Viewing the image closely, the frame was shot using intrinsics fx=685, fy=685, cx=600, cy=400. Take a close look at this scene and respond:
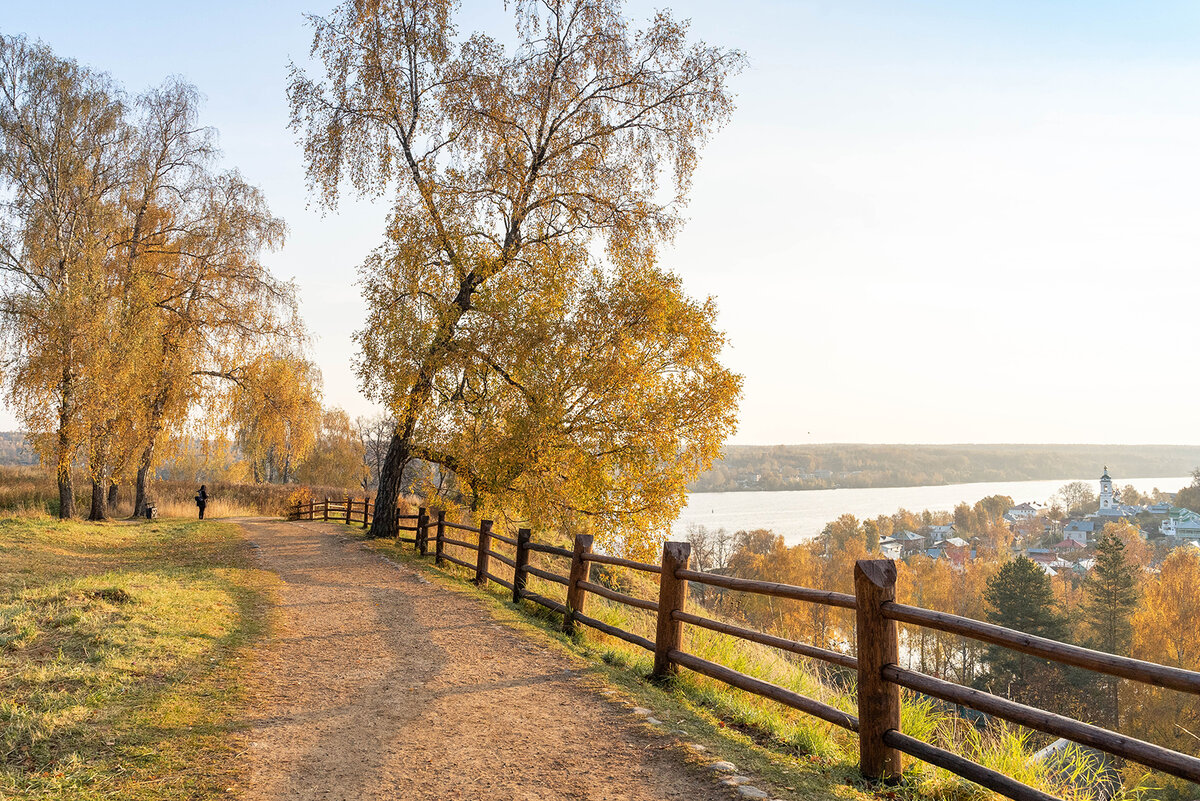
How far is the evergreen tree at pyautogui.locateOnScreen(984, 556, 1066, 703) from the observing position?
3591 cm

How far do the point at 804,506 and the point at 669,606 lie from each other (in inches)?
6005

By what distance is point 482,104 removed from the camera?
17438 millimetres

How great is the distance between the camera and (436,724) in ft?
17.4

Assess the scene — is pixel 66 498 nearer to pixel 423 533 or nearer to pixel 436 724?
pixel 423 533

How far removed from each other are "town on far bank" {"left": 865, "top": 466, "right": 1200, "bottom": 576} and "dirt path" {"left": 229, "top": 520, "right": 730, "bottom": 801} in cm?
8211

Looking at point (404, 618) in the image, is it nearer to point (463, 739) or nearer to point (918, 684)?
point (463, 739)

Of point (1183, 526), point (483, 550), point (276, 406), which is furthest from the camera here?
point (1183, 526)

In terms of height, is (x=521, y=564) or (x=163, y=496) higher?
(x=521, y=564)

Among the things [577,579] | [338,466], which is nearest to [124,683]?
[577,579]

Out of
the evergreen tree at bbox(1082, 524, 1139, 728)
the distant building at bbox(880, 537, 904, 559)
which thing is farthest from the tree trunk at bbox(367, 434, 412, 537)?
the distant building at bbox(880, 537, 904, 559)

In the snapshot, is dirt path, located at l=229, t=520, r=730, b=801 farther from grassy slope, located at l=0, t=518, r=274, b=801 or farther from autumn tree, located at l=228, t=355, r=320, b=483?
autumn tree, located at l=228, t=355, r=320, b=483

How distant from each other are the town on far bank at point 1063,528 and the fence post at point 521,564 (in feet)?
260

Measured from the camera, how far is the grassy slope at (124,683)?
13.4ft

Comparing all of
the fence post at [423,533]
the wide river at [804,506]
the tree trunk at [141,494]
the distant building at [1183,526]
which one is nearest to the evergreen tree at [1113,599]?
the wide river at [804,506]
